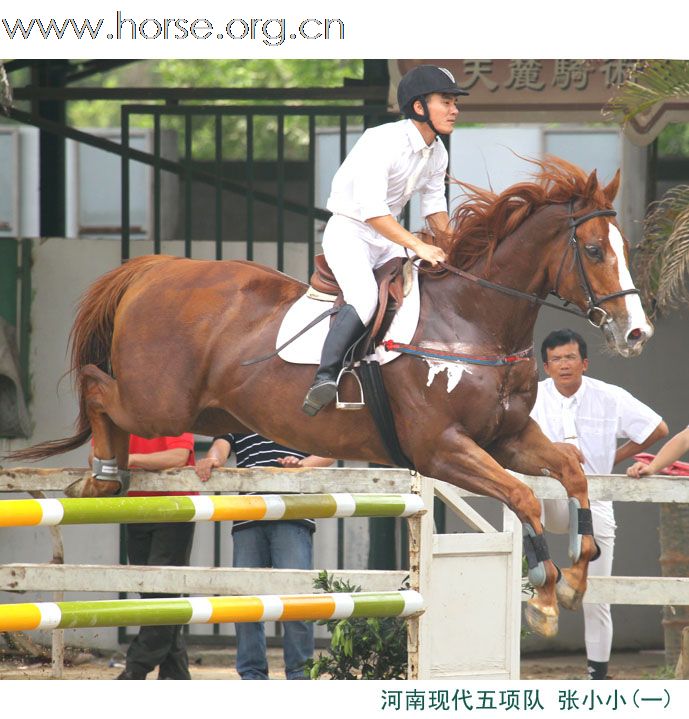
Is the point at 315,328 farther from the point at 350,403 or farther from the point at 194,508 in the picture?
the point at 194,508

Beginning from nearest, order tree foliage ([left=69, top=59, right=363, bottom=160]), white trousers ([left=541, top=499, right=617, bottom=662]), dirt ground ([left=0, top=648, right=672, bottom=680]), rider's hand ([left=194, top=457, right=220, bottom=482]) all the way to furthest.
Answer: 1. rider's hand ([left=194, top=457, right=220, bottom=482])
2. white trousers ([left=541, top=499, right=617, bottom=662])
3. dirt ground ([left=0, top=648, right=672, bottom=680])
4. tree foliage ([left=69, top=59, right=363, bottom=160])

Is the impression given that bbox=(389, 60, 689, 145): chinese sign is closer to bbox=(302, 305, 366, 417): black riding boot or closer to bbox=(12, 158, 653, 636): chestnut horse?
bbox=(12, 158, 653, 636): chestnut horse

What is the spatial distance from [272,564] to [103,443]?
112 centimetres

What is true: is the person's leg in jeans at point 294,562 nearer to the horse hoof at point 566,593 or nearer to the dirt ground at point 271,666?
the dirt ground at point 271,666

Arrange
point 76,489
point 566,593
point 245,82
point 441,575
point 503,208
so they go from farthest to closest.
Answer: point 245,82
point 76,489
point 441,575
point 503,208
point 566,593

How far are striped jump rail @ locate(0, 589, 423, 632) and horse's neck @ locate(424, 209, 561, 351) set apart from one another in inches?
44.0

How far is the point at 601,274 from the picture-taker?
5086 millimetres

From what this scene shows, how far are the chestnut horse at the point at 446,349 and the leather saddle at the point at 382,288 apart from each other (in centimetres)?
12

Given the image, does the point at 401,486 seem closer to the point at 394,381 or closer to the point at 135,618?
the point at 394,381

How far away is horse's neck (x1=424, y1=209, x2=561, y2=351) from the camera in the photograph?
17.5ft

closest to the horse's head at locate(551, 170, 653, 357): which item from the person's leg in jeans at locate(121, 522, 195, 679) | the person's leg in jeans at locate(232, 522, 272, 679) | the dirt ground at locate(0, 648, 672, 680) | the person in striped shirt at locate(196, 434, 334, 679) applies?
the person in striped shirt at locate(196, 434, 334, 679)

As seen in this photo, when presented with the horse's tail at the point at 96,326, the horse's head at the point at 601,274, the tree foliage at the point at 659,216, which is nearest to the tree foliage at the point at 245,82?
the tree foliage at the point at 659,216

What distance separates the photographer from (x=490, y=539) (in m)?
5.88

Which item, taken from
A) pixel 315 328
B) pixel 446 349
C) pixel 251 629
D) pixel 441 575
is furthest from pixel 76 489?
pixel 446 349
